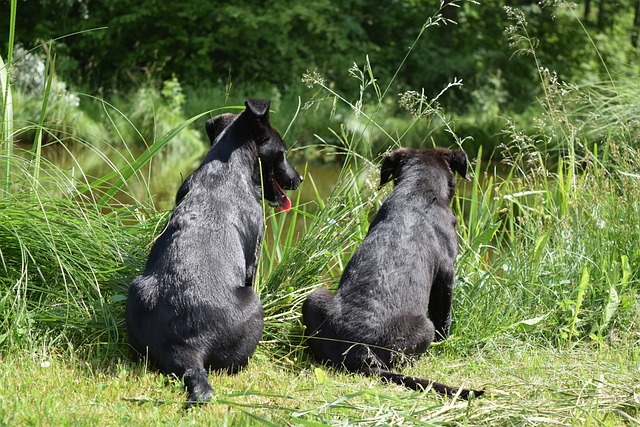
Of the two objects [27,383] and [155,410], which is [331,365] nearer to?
[155,410]

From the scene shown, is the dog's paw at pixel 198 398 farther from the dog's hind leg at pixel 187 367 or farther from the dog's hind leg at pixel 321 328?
the dog's hind leg at pixel 321 328

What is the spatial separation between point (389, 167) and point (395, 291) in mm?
1176

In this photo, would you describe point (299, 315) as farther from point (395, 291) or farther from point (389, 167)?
point (389, 167)

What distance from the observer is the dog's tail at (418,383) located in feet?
13.1

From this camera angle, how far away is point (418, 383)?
4301mm

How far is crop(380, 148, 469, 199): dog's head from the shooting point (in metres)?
5.57

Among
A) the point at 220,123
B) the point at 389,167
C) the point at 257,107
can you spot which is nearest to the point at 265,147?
the point at 257,107

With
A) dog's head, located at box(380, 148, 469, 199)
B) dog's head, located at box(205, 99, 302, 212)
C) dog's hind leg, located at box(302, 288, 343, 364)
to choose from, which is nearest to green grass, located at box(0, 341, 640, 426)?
dog's hind leg, located at box(302, 288, 343, 364)

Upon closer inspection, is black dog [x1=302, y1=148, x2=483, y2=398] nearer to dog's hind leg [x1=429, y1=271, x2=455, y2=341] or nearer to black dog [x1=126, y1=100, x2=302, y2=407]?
dog's hind leg [x1=429, y1=271, x2=455, y2=341]

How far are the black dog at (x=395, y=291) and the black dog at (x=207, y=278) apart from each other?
1.54 feet

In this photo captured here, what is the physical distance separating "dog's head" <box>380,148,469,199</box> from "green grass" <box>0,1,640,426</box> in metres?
0.19

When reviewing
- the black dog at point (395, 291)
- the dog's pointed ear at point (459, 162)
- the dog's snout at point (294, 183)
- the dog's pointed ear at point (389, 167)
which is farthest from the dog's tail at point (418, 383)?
the dog's pointed ear at point (459, 162)

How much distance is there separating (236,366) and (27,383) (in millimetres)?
1071

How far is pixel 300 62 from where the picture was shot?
21.5m
